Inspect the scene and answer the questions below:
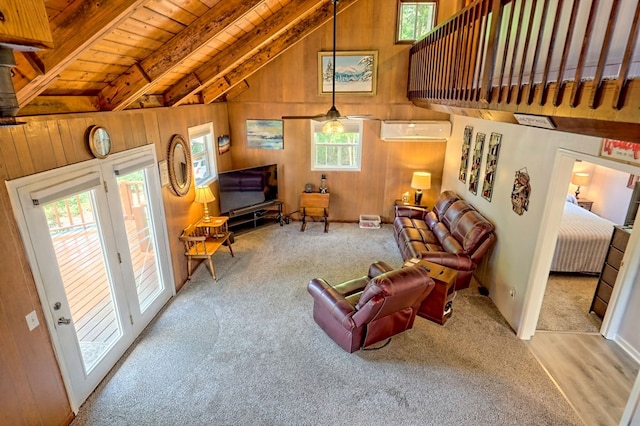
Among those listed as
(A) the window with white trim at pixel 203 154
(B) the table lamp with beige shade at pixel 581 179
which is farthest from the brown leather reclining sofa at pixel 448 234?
(A) the window with white trim at pixel 203 154

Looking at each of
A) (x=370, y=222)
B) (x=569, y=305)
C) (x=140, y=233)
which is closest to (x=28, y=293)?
(x=140, y=233)

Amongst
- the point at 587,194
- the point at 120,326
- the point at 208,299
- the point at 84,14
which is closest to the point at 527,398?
the point at 208,299

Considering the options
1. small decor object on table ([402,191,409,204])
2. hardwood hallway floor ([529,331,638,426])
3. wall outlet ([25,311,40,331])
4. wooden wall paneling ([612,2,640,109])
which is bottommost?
hardwood hallway floor ([529,331,638,426])

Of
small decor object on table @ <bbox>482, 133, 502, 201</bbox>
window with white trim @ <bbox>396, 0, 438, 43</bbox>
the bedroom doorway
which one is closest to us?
the bedroom doorway

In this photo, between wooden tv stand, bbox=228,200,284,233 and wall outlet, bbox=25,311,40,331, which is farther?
wooden tv stand, bbox=228,200,284,233

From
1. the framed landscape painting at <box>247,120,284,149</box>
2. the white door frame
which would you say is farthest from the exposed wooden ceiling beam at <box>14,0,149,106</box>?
the framed landscape painting at <box>247,120,284,149</box>

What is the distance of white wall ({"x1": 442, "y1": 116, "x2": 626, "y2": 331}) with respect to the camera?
326 cm

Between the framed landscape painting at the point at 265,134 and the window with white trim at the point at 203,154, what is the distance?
1.07 m

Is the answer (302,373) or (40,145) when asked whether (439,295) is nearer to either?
(302,373)

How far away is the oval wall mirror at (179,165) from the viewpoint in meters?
4.48

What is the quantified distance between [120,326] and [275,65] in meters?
5.31

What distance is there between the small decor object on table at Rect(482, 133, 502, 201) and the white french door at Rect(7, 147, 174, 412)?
14.9 feet

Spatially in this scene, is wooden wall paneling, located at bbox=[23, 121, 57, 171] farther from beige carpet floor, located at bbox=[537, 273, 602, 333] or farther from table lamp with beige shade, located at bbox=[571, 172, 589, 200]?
table lamp with beige shade, located at bbox=[571, 172, 589, 200]

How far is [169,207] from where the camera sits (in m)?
4.47
